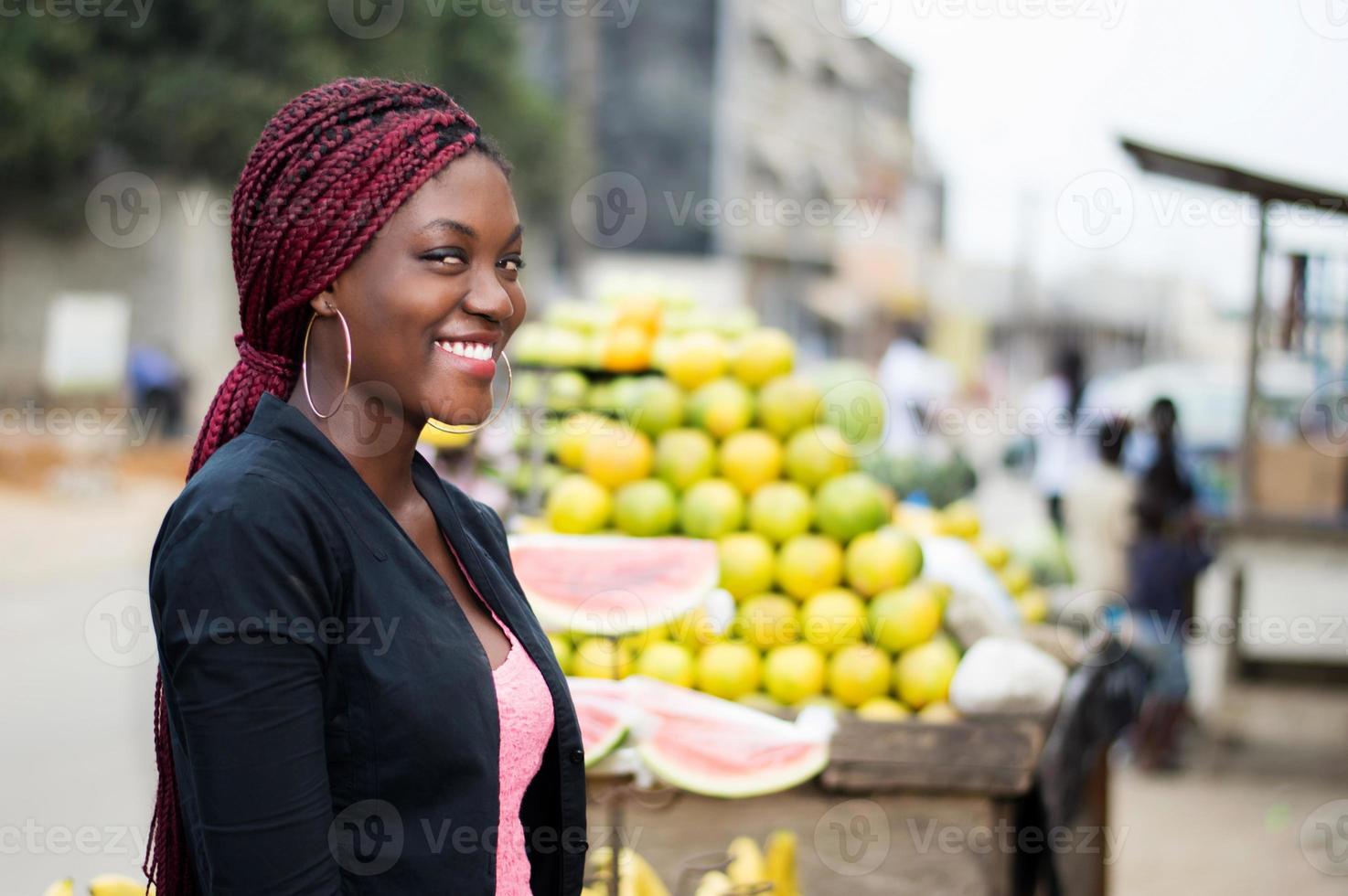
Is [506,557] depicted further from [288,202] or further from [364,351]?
[288,202]

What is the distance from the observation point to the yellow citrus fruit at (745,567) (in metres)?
3.55

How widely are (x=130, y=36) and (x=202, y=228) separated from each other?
3627 millimetres

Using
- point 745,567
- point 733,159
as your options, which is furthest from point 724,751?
point 733,159

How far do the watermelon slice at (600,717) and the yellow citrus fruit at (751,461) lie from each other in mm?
1084

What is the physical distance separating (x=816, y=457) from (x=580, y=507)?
0.76 metres

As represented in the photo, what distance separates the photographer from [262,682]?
1.33 meters

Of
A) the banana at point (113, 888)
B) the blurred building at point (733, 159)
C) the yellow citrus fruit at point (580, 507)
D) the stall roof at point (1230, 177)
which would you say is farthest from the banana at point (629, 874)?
the blurred building at point (733, 159)

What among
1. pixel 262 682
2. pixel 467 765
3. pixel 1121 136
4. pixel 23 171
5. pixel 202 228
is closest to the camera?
pixel 262 682

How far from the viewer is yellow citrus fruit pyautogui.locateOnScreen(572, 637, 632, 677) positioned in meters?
3.34

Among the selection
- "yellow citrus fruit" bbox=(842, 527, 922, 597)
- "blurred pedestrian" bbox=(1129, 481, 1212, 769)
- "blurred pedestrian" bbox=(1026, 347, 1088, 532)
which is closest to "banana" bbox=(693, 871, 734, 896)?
"yellow citrus fruit" bbox=(842, 527, 922, 597)

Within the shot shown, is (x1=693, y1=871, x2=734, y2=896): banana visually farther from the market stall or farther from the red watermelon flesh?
the market stall

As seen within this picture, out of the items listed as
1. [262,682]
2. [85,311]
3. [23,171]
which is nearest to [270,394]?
[262,682]

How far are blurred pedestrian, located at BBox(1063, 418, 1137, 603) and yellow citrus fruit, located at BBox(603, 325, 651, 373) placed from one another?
3.58 metres

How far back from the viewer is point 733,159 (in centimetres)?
3078
